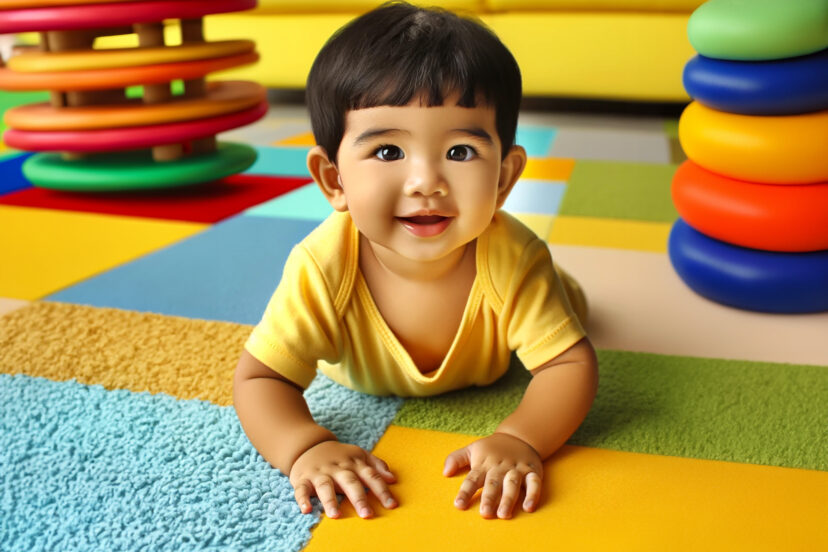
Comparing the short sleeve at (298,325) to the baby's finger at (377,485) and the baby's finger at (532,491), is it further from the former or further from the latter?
the baby's finger at (532,491)

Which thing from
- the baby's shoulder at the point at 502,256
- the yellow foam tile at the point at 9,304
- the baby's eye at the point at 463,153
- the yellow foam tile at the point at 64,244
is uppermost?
the baby's eye at the point at 463,153

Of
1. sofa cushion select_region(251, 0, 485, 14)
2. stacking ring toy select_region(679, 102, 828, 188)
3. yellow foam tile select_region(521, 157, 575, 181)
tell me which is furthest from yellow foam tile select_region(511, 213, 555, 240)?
sofa cushion select_region(251, 0, 485, 14)

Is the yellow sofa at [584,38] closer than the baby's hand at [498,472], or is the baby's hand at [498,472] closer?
the baby's hand at [498,472]

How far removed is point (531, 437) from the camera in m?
0.81

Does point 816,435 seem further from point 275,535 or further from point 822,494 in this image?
point 275,535

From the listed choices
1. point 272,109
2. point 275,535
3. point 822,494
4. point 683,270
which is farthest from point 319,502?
point 272,109

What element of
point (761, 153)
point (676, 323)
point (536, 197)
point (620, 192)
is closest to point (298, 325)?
point (676, 323)

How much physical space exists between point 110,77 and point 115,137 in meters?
0.13

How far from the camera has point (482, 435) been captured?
2.89 ft

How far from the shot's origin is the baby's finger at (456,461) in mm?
799

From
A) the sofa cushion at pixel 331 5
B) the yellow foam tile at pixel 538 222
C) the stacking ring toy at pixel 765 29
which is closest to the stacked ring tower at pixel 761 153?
the stacking ring toy at pixel 765 29

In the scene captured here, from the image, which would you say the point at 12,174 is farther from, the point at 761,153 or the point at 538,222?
the point at 761,153

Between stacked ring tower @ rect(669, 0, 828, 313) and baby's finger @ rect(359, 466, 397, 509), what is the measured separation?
2.18 ft

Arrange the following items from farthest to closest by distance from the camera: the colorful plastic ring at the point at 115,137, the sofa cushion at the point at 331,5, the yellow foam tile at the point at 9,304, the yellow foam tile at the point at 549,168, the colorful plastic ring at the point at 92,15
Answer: the sofa cushion at the point at 331,5, the yellow foam tile at the point at 549,168, the colorful plastic ring at the point at 115,137, the colorful plastic ring at the point at 92,15, the yellow foam tile at the point at 9,304
